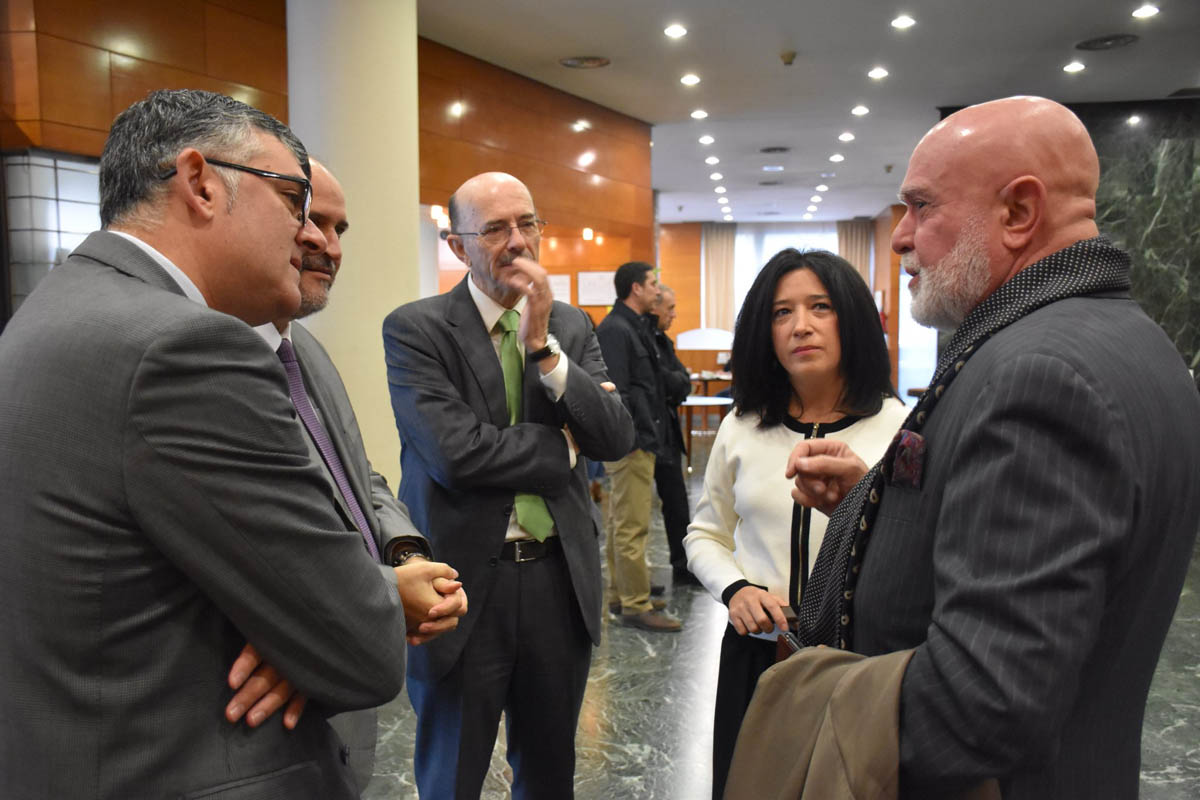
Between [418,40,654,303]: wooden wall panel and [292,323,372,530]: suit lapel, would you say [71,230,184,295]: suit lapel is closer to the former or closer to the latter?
[292,323,372,530]: suit lapel

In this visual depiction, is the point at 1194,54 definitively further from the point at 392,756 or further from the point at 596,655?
the point at 392,756

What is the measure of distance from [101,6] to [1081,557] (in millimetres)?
5461

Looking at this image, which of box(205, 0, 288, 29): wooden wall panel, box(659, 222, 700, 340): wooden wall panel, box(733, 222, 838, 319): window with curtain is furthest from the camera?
box(733, 222, 838, 319): window with curtain

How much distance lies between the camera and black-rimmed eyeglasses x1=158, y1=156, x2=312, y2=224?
121 cm

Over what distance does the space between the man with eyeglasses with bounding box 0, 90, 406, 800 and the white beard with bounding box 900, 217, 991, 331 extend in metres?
0.89

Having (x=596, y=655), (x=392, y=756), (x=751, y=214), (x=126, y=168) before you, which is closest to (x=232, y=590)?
(x=126, y=168)

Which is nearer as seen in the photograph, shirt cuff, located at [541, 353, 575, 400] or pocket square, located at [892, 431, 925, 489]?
pocket square, located at [892, 431, 925, 489]

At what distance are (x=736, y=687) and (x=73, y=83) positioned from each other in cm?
466

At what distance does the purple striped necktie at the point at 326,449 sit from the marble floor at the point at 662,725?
1.75 m

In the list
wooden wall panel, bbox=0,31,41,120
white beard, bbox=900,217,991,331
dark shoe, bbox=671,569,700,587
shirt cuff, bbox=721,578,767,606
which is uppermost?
wooden wall panel, bbox=0,31,41,120

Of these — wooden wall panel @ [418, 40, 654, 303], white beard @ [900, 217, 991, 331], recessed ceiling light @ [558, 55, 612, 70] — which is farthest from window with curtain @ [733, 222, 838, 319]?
white beard @ [900, 217, 991, 331]

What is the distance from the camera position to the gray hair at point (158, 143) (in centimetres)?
118

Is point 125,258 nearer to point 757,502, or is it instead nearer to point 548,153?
point 757,502

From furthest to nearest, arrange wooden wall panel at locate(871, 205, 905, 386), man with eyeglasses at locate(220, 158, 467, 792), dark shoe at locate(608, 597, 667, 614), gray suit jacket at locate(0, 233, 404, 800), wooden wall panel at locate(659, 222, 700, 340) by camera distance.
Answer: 1. wooden wall panel at locate(659, 222, 700, 340)
2. wooden wall panel at locate(871, 205, 905, 386)
3. dark shoe at locate(608, 597, 667, 614)
4. man with eyeglasses at locate(220, 158, 467, 792)
5. gray suit jacket at locate(0, 233, 404, 800)
